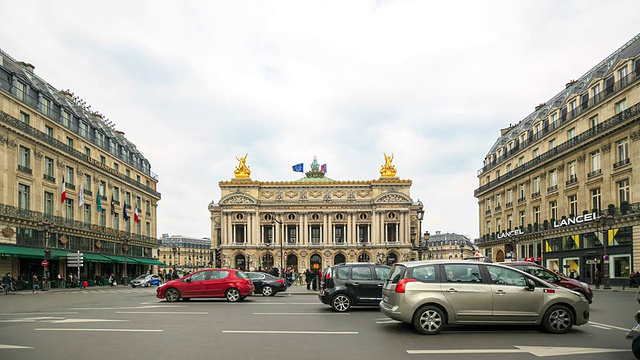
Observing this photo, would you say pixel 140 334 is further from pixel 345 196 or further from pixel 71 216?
pixel 345 196

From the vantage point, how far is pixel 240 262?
11088 centimetres

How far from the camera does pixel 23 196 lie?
41250 millimetres

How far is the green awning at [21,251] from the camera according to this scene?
1444 inches

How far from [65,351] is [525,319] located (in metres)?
9.17

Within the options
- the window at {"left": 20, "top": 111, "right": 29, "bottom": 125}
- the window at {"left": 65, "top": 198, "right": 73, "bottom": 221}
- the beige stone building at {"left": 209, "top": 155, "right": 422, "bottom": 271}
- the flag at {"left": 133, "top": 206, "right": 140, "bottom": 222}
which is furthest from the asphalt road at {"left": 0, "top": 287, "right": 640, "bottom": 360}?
the beige stone building at {"left": 209, "top": 155, "right": 422, "bottom": 271}

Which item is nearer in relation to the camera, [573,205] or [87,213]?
[573,205]

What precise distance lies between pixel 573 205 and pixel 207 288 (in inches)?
1335

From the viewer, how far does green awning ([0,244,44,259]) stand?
36678 mm

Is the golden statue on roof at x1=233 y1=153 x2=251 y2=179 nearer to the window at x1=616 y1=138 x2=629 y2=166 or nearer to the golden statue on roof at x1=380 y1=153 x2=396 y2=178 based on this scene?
the golden statue on roof at x1=380 y1=153 x2=396 y2=178

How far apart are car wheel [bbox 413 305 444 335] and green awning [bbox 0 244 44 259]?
3229cm

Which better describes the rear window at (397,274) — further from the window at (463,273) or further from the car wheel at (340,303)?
the car wheel at (340,303)

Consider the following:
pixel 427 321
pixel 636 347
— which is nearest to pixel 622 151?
pixel 427 321

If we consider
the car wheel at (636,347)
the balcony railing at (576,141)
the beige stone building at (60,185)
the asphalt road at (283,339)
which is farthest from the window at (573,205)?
the car wheel at (636,347)

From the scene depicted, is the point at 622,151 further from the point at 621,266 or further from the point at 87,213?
the point at 87,213
